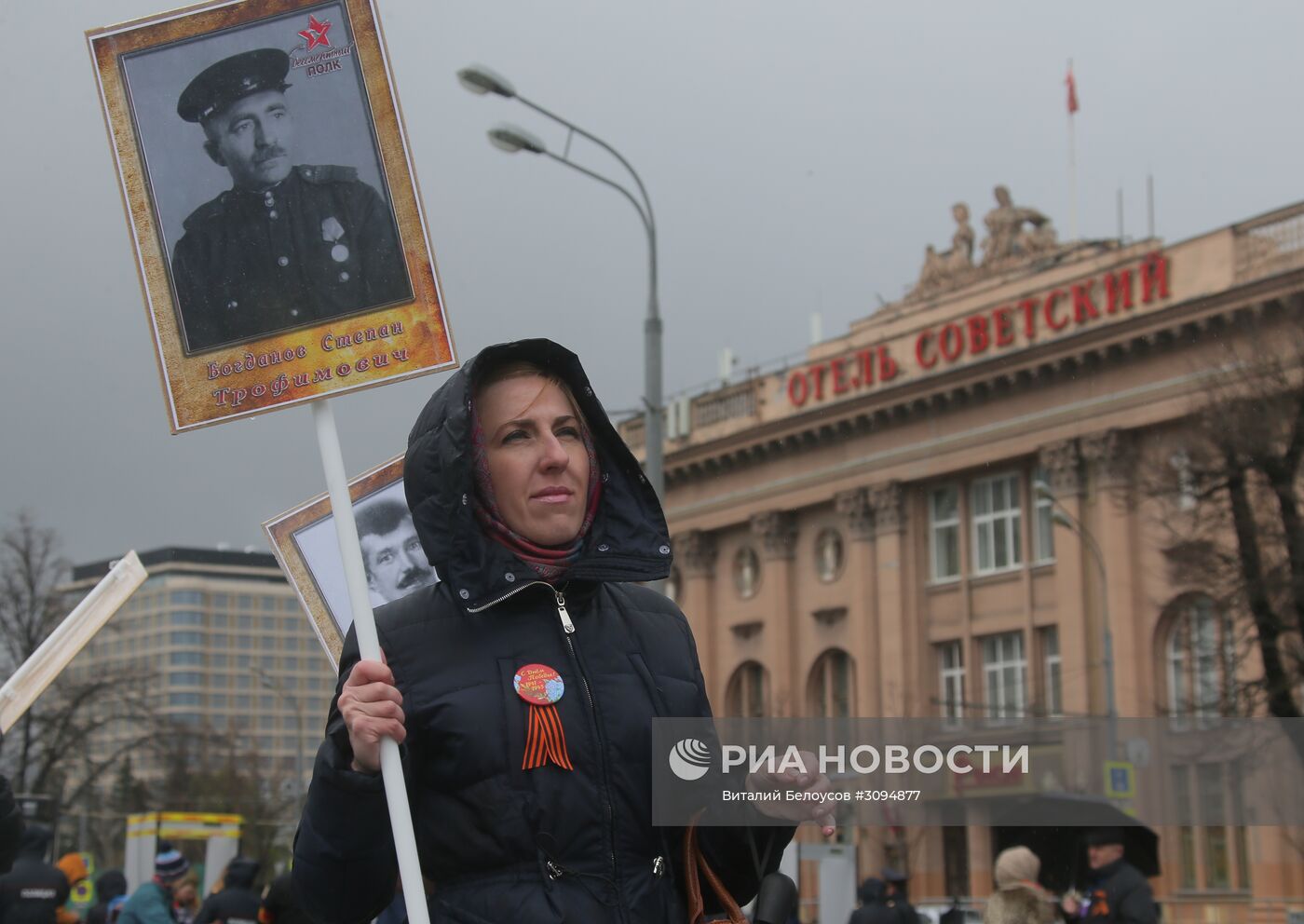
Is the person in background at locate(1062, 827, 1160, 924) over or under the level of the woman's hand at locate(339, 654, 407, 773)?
over

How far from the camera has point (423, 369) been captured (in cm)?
359

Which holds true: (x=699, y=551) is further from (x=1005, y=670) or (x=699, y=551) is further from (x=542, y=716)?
(x=542, y=716)

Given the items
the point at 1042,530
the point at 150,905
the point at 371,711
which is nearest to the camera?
the point at 371,711

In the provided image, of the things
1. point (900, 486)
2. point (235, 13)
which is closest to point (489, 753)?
point (235, 13)

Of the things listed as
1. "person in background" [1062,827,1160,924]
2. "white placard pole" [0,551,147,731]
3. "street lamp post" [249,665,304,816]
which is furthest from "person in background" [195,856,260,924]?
"street lamp post" [249,665,304,816]

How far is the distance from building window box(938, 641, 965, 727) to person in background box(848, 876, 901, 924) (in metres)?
34.6

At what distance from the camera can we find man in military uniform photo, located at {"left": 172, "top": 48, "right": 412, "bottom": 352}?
3621mm

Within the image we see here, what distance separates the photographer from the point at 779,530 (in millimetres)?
54438

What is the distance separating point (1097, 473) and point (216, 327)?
42230mm

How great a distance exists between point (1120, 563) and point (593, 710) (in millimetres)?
41069

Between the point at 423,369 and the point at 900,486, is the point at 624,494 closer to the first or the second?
the point at 423,369

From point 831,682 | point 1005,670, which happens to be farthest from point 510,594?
point 831,682

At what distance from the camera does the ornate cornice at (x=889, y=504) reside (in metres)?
50.3

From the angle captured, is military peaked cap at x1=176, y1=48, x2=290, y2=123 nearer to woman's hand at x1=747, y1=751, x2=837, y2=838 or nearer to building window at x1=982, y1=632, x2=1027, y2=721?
woman's hand at x1=747, y1=751, x2=837, y2=838
